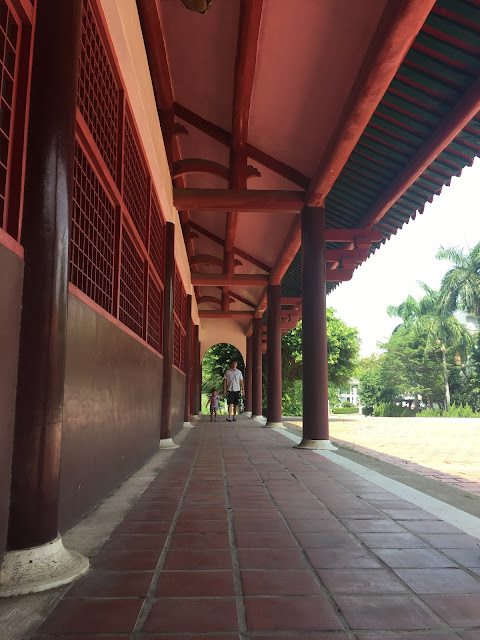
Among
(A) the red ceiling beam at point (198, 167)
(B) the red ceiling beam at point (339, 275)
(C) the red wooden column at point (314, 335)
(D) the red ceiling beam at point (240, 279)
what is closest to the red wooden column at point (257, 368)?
(D) the red ceiling beam at point (240, 279)

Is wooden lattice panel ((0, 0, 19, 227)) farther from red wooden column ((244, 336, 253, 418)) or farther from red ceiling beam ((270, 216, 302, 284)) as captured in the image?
red wooden column ((244, 336, 253, 418))

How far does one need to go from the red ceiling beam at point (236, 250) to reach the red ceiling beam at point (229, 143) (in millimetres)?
3391

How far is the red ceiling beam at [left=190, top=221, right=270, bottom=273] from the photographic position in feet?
33.3

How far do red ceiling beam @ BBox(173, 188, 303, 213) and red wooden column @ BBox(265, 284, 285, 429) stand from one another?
4196 mm

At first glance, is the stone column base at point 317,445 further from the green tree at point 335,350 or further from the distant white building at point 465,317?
the distant white building at point 465,317

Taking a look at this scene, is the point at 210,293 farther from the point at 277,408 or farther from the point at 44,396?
the point at 44,396

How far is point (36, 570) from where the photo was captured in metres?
1.77

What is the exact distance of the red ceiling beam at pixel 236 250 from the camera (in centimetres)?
1016

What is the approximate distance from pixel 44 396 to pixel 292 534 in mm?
1360

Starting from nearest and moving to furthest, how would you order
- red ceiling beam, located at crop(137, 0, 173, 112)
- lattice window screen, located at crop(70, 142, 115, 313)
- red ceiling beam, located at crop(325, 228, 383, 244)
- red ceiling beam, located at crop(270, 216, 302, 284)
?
lattice window screen, located at crop(70, 142, 115, 313) → red ceiling beam, located at crop(137, 0, 173, 112) → red ceiling beam, located at crop(325, 228, 383, 244) → red ceiling beam, located at crop(270, 216, 302, 284)

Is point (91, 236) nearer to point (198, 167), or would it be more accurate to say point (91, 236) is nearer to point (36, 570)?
point (36, 570)

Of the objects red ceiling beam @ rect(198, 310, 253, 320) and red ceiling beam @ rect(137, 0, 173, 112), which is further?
red ceiling beam @ rect(198, 310, 253, 320)

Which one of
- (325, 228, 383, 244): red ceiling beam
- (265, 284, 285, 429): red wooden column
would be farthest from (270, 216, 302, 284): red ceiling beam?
(325, 228, 383, 244): red ceiling beam

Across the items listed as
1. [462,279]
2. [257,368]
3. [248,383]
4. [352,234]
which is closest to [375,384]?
[462,279]
